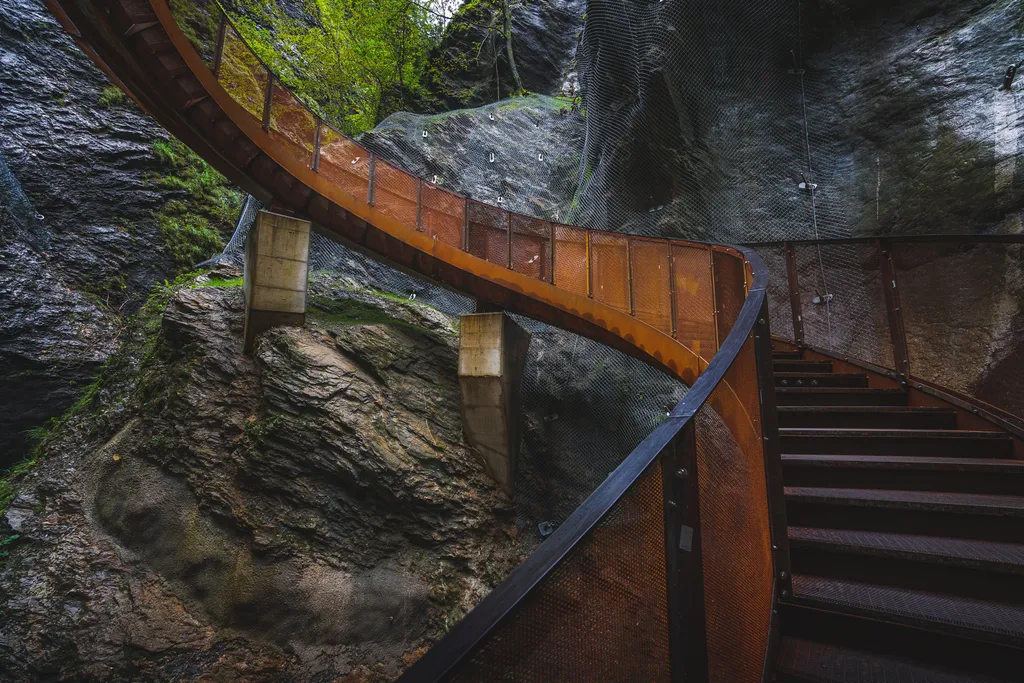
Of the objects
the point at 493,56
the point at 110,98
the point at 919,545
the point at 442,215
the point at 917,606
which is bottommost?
the point at 917,606

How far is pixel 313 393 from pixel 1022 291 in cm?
849

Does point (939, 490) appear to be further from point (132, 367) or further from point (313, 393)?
point (132, 367)

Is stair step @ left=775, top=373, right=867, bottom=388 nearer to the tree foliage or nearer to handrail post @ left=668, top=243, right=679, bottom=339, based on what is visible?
handrail post @ left=668, top=243, right=679, bottom=339

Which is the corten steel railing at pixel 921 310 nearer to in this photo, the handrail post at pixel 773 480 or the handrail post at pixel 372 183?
the handrail post at pixel 773 480

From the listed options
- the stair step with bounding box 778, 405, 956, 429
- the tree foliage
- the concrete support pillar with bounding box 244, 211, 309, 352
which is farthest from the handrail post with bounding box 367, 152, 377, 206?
the tree foliage

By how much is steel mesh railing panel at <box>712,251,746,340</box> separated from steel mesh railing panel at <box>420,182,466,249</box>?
4.19m

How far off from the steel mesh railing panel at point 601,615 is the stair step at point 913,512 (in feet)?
5.27

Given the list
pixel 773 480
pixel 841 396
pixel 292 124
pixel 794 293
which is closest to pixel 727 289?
pixel 794 293

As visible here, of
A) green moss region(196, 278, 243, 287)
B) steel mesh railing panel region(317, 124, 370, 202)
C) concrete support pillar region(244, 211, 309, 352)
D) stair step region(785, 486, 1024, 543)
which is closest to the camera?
stair step region(785, 486, 1024, 543)

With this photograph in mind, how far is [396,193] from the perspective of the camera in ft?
25.7

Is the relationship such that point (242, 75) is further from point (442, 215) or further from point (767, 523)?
point (767, 523)

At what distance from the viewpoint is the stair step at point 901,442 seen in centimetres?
295

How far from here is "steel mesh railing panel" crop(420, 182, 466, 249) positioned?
7.88 m

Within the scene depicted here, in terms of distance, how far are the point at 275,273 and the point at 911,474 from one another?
7.64 metres
